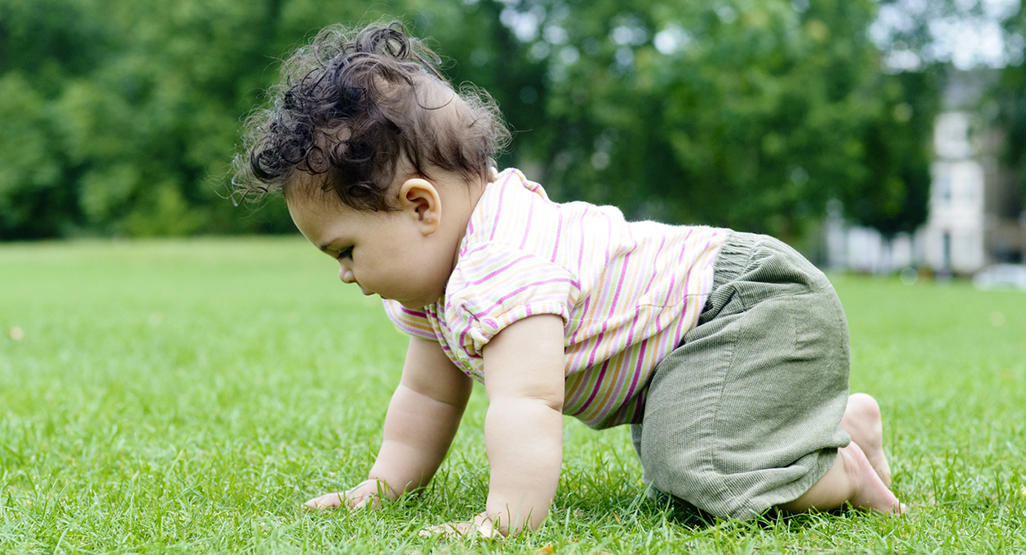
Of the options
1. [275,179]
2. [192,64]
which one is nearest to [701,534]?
[275,179]

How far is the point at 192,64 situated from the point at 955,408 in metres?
27.1

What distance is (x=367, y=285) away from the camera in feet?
6.81

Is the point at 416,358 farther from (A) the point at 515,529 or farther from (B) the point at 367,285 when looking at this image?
(A) the point at 515,529

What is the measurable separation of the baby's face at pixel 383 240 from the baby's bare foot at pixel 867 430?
1018mm

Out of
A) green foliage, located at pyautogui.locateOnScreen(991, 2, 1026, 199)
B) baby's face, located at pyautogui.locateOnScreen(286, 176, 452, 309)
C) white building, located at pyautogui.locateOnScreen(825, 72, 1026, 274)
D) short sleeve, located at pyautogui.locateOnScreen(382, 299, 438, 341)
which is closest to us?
baby's face, located at pyautogui.locateOnScreen(286, 176, 452, 309)

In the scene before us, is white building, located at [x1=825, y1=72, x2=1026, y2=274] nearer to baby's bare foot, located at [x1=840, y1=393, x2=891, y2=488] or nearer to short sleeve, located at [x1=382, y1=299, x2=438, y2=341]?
baby's bare foot, located at [x1=840, y1=393, x2=891, y2=488]

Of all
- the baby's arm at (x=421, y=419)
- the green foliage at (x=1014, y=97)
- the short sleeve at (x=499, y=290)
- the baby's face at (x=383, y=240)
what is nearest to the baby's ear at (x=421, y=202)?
the baby's face at (x=383, y=240)

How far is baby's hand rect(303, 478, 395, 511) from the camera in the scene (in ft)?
7.15

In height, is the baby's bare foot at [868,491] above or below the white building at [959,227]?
above

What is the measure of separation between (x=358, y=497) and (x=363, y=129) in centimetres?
83

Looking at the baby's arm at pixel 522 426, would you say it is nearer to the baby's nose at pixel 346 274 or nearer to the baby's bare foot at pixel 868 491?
the baby's nose at pixel 346 274

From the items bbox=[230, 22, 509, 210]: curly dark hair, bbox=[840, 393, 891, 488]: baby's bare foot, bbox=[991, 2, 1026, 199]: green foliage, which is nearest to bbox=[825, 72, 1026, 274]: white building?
bbox=[991, 2, 1026, 199]: green foliage

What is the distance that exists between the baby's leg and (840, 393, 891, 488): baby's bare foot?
11cm

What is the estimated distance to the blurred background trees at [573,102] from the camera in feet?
74.1
